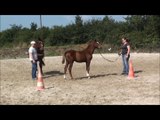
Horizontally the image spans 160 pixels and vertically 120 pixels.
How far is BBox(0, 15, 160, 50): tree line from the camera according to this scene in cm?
3528

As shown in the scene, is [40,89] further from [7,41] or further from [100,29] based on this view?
[7,41]

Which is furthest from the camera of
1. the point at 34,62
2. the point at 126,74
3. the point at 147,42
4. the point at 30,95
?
the point at 147,42

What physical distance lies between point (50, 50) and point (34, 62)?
1987 centimetres

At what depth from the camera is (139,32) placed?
1462 inches

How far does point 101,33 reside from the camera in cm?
3953

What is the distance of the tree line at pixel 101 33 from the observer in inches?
1389

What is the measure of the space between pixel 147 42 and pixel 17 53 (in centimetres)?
1183
